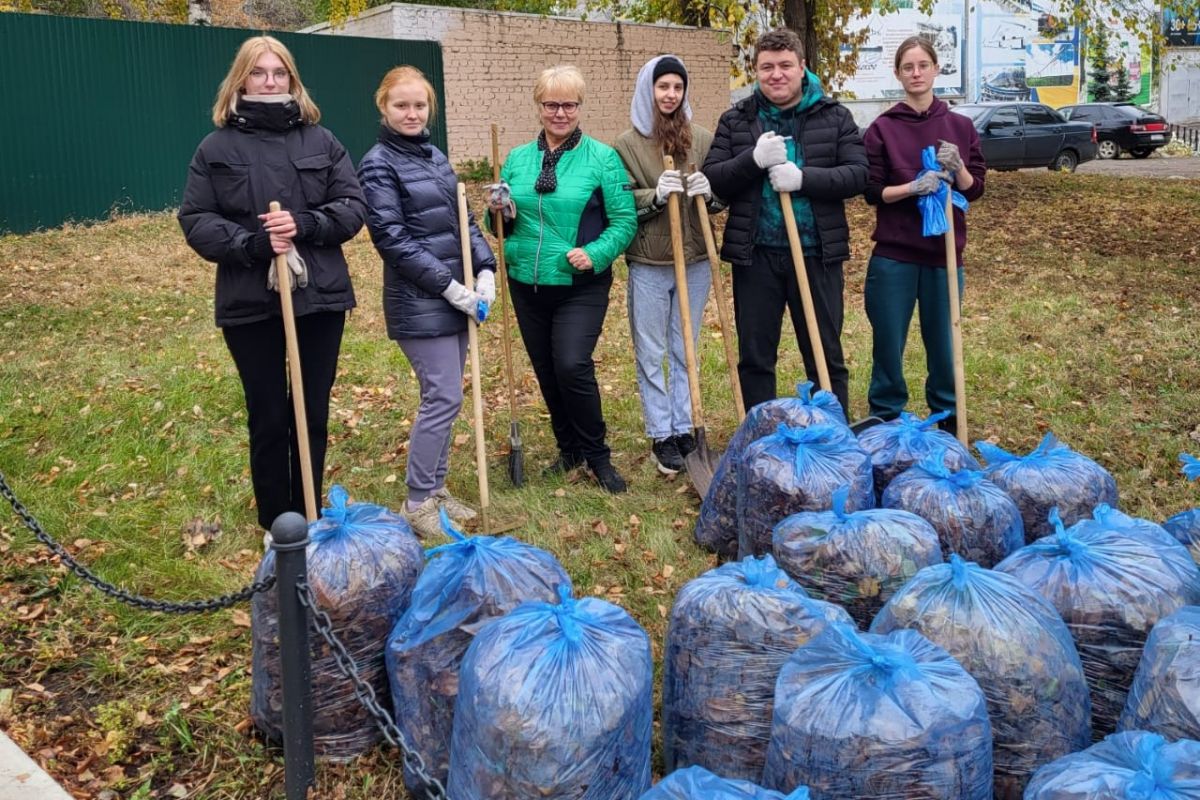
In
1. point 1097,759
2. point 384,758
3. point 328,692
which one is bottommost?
point 384,758

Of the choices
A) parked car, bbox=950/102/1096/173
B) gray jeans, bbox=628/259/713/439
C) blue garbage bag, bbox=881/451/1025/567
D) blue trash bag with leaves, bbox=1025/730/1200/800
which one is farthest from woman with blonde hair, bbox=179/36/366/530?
parked car, bbox=950/102/1096/173

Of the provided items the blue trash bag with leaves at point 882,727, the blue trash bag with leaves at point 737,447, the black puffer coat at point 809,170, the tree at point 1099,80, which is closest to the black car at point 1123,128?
the tree at point 1099,80

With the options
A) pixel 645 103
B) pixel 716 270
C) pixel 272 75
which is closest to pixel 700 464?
pixel 716 270

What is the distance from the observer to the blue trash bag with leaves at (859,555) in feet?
9.41

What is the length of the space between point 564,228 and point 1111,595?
2.68 meters

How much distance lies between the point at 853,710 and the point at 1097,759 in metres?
0.44

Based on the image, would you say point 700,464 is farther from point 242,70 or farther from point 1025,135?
point 1025,135

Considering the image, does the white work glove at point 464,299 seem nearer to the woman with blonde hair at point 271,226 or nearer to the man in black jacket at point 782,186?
the woman with blonde hair at point 271,226

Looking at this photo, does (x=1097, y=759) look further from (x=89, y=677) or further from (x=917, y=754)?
(x=89, y=677)

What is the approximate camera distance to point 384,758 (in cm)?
290

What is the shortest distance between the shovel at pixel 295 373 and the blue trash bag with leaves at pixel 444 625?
3.93 ft

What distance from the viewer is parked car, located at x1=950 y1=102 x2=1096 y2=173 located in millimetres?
20203

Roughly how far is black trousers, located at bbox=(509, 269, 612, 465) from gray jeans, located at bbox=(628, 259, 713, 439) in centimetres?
18

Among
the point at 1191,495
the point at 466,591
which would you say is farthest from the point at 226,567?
the point at 1191,495
